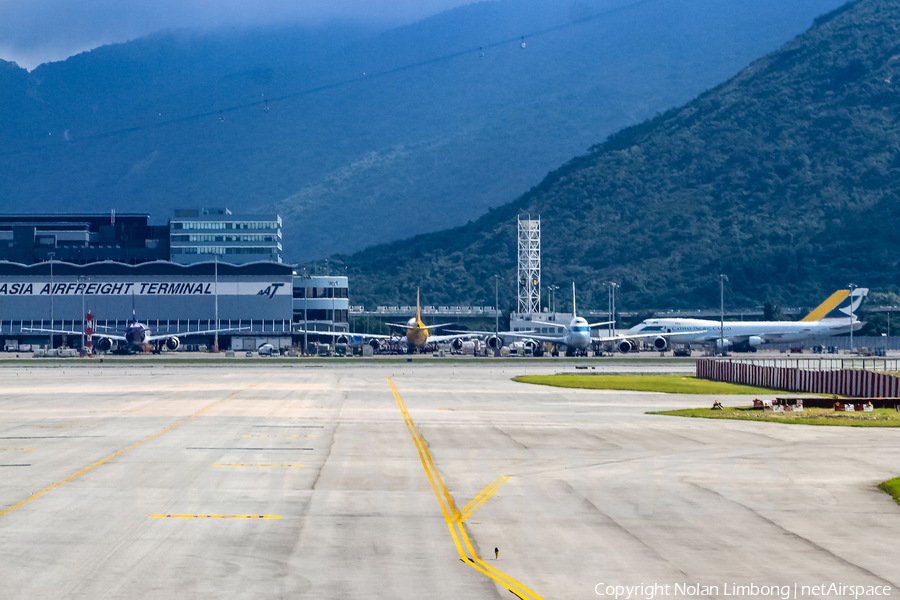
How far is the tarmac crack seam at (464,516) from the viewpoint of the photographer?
581 inches

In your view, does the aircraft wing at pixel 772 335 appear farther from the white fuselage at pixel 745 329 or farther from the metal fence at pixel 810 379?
the metal fence at pixel 810 379

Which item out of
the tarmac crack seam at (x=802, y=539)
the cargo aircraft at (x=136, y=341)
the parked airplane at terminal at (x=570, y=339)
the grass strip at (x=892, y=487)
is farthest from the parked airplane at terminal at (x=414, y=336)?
the tarmac crack seam at (x=802, y=539)

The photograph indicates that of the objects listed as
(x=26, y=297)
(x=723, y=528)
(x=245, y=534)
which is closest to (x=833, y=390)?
(x=723, y=528)

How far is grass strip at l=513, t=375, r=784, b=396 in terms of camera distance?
65.1 m

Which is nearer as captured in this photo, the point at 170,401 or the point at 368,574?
the point at 368,574

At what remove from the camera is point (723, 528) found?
1920 cm

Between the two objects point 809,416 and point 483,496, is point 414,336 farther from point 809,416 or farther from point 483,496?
point 483,496

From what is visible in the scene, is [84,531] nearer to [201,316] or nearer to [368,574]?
[368,574]

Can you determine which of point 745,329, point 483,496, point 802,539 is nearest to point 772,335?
point 745,329

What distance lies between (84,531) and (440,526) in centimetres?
709

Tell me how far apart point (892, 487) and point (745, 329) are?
136m

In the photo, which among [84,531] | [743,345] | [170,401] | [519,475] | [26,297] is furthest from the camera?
[26,297]

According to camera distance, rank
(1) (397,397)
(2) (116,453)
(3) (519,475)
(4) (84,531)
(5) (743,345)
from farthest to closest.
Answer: (5) (743,345) → (1) (397,397) → (2) (116,453) → (3) (519,475) → (4) (84,531)

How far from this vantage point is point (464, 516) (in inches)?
791
